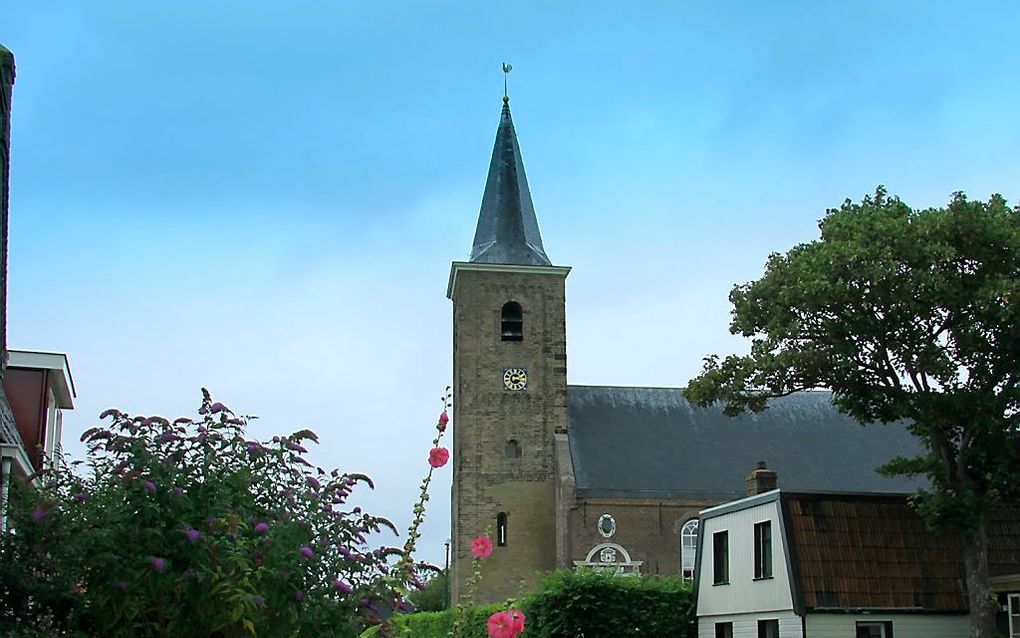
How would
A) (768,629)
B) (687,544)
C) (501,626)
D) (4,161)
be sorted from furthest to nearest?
(687,544)
(768,629)
(4,161)
(501,626)

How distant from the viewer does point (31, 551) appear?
7684mm

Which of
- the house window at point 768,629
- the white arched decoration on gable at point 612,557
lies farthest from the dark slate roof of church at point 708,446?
the house window at point 768,629

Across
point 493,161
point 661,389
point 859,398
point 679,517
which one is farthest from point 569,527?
point 859,398

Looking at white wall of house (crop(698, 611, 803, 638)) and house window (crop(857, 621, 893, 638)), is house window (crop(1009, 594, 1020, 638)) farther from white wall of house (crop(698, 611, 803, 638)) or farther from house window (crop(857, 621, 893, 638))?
house window (crop(857, 621, 893, 638))

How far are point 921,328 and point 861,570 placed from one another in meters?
4.84

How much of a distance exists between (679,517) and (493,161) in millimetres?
16352

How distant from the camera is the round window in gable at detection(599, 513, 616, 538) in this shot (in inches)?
1724

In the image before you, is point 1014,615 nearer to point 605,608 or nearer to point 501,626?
point 605,608

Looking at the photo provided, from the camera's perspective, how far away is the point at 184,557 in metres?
7.60

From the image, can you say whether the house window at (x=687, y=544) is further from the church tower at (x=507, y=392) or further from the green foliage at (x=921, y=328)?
the green foliage at (x=921, y=328)

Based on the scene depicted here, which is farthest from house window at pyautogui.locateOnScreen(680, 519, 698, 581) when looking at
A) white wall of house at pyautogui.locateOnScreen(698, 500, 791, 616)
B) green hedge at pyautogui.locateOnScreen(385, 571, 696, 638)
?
white wall of house at pyautogui.locateOnScreen(698, 500, 791, 616)

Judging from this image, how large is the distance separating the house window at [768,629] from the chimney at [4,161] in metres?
18.6

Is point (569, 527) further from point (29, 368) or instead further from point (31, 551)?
point (31, 551)

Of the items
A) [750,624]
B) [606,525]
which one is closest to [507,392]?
[606,525]
